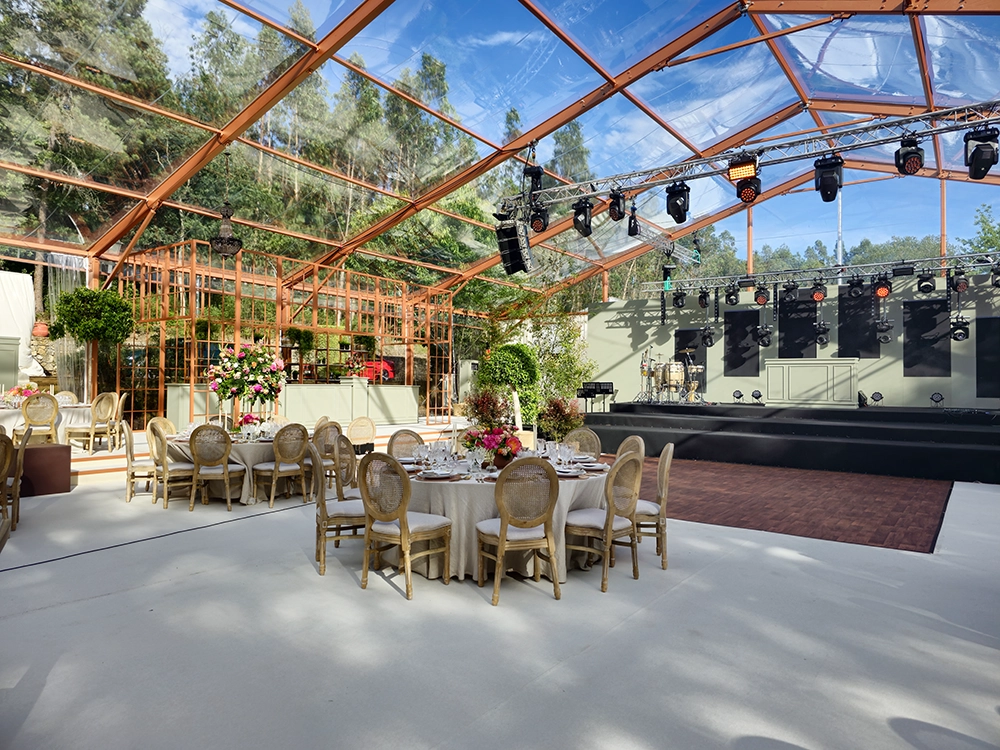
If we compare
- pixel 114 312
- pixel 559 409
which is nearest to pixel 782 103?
pixel 559 409

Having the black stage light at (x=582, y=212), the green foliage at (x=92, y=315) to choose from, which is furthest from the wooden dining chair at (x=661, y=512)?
the green foliage at (x=92, y=315)

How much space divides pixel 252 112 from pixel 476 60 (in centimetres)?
319

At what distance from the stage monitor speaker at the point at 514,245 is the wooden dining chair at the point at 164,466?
5.91 meters

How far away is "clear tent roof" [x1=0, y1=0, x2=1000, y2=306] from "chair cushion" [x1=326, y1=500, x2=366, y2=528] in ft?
18.2

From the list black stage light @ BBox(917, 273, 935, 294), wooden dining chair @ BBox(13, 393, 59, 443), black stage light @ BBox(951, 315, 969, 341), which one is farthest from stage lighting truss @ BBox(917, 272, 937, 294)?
wooden dining chair @ BBox(13, 393, 59, 443)

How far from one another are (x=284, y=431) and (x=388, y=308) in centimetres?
913

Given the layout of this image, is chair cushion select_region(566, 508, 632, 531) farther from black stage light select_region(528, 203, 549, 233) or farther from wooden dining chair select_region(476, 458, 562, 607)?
black stage light select_region(528, 203, 549, 233)

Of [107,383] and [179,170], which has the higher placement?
[179,170]

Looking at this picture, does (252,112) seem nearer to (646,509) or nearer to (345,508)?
(345,508)

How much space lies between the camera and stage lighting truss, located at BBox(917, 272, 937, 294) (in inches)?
563

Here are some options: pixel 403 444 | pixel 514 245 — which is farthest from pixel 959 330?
pixel 403 444

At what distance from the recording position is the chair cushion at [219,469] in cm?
618

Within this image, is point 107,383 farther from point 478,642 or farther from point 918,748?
point 918,748

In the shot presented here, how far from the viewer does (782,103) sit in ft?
35.3
